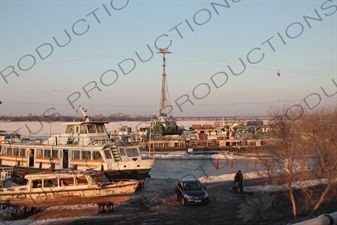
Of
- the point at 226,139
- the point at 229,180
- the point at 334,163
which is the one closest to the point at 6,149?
the point at 229,180

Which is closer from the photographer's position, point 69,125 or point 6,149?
point 69,125

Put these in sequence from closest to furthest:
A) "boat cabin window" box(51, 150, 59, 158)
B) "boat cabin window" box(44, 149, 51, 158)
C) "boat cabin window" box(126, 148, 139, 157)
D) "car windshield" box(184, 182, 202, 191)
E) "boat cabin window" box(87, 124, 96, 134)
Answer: "car windshield" box(184, 182, 202, 191) < "boat cabin window" box(126, 148, 139, 157) < "boat cabin window" box(51, 150, 59, 158) < "boat cabin window" box(44, 149, 51, 158) < "boat cabin window" box(87, 124, 96, 134)

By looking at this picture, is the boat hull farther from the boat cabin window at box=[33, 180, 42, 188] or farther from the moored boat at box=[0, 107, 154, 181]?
the moored boat at box=[0, 107, 154, 181]

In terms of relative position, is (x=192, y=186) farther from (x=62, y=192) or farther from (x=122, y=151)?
(x=122, y=151)

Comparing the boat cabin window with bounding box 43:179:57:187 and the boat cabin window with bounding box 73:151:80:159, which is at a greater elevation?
the boat cabin window with bounding box 73:151:80:159

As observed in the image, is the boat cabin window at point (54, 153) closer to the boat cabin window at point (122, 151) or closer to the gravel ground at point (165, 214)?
the boat cabin window at point (122, 151)

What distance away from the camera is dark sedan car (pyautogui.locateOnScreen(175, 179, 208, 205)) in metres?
17.4

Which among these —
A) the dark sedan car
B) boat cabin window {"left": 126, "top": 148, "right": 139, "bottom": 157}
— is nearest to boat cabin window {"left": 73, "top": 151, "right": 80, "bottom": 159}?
boat cabin window {"left": 126, "top": 148, "right": 139, "bottom": 157}

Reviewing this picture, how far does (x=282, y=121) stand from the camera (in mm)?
16797

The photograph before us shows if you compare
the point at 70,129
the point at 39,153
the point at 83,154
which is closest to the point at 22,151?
the point at 39,153

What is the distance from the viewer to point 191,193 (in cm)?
1770

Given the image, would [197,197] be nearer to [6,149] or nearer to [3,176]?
[3,176]

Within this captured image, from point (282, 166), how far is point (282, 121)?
8.21 feet

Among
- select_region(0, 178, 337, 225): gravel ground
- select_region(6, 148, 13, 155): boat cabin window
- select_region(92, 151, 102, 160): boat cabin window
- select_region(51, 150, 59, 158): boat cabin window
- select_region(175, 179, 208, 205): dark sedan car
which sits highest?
select_region(6, 148, 13, 155): boat cabin window
